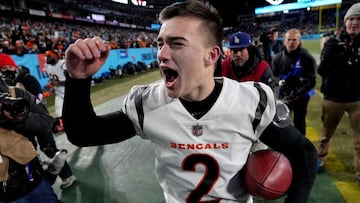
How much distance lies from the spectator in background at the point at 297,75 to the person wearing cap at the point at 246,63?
45 centimetres

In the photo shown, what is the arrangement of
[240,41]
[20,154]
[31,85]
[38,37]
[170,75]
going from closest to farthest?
[170,75], [20,154], [240,41], [31,85], [38,37]

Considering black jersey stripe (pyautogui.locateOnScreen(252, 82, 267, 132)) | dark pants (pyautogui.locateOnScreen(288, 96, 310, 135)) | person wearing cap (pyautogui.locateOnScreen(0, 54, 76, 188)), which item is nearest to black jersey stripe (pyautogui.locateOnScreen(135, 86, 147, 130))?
black jersey stripe (pyautogui.locateOnScreen(252, 82, 267, 132))

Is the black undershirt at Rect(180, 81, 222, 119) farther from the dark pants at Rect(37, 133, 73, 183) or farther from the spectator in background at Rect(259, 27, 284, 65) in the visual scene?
the spectator in background at Rect(259, 27, 284, 65)

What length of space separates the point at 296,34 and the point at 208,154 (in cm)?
276

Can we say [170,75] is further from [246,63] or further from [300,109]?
[300,109]

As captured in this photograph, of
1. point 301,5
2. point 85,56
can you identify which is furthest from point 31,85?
point 301,5

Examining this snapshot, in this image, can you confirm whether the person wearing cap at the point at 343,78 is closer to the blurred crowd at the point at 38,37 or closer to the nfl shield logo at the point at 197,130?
the nfl shield logo at the point at 197,130

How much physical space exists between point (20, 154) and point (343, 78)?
3.18 metres

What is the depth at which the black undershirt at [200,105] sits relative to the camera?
4.28ft

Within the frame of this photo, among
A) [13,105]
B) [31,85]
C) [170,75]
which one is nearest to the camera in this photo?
[170,75]

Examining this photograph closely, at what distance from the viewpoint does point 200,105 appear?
132cm

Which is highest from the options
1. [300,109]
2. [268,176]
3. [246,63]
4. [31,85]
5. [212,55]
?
[212,55]

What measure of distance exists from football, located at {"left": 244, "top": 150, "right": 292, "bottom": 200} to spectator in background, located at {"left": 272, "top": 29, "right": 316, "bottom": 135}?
93.0 inches

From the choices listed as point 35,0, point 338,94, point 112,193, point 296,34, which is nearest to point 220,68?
point 296,34
